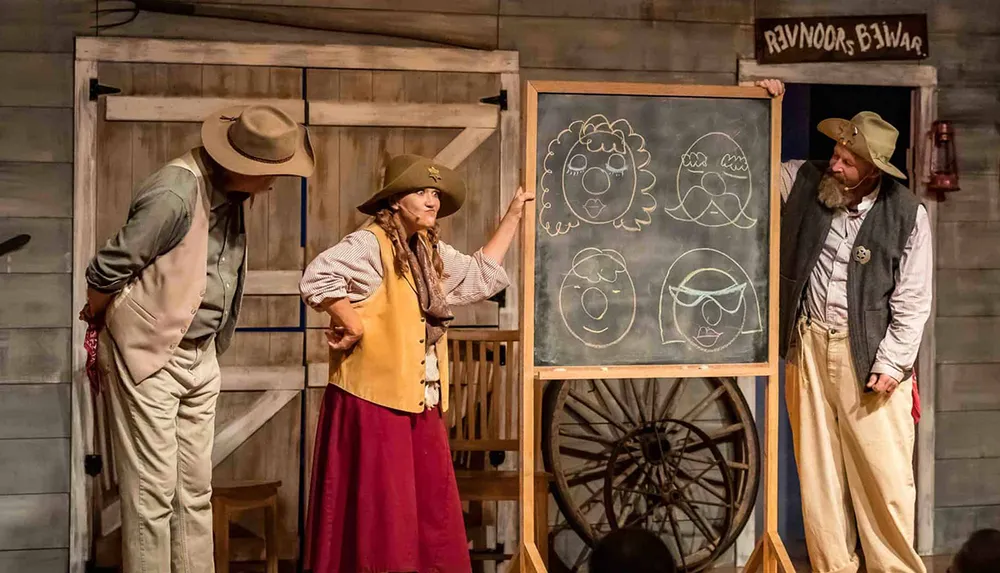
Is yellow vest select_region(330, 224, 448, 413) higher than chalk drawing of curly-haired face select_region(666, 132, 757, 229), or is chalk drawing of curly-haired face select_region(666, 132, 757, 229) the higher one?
chalk drawing of curly-haired face select_region(666, 132, 757, 229)

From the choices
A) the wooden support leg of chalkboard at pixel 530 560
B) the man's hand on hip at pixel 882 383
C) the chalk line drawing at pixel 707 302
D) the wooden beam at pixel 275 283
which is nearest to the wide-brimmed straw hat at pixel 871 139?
the chalk line drawing at pixel 707 302

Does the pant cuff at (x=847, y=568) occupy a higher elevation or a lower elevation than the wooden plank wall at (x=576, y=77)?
lower

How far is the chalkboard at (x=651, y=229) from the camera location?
3654 millimetres

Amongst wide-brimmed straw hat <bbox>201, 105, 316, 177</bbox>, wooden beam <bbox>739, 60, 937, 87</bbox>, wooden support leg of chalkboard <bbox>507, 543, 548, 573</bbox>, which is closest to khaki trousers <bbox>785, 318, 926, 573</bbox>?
wooden support leg of chalkboard <bbox>507, 543, 548, 573</bbox>

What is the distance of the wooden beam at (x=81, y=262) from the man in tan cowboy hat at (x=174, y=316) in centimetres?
124

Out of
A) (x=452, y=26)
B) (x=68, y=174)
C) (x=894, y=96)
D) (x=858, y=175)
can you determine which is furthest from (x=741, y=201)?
(x=68, y=174)

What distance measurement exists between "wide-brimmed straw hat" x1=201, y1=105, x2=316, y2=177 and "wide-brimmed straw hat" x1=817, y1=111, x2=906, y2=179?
178 centimetres

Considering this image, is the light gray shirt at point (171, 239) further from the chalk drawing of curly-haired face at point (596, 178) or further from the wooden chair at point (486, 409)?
the wooden chair at point (486, 409)

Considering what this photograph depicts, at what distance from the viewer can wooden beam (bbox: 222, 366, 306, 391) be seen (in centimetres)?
447

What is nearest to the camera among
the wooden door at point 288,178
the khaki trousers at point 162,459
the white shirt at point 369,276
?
the khaki trousers at point 162,459

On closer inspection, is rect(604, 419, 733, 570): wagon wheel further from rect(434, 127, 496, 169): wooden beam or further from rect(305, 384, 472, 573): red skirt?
rect(434, 127, 496, 169): wooden beam

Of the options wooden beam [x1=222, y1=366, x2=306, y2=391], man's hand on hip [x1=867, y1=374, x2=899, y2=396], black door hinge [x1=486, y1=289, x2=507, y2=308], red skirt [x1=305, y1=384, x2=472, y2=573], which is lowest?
red skirt [x1=305, y1=384, x2=472, y2=573]

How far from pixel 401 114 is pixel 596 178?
1.14 metres

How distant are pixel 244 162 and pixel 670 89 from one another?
140 centimetres
